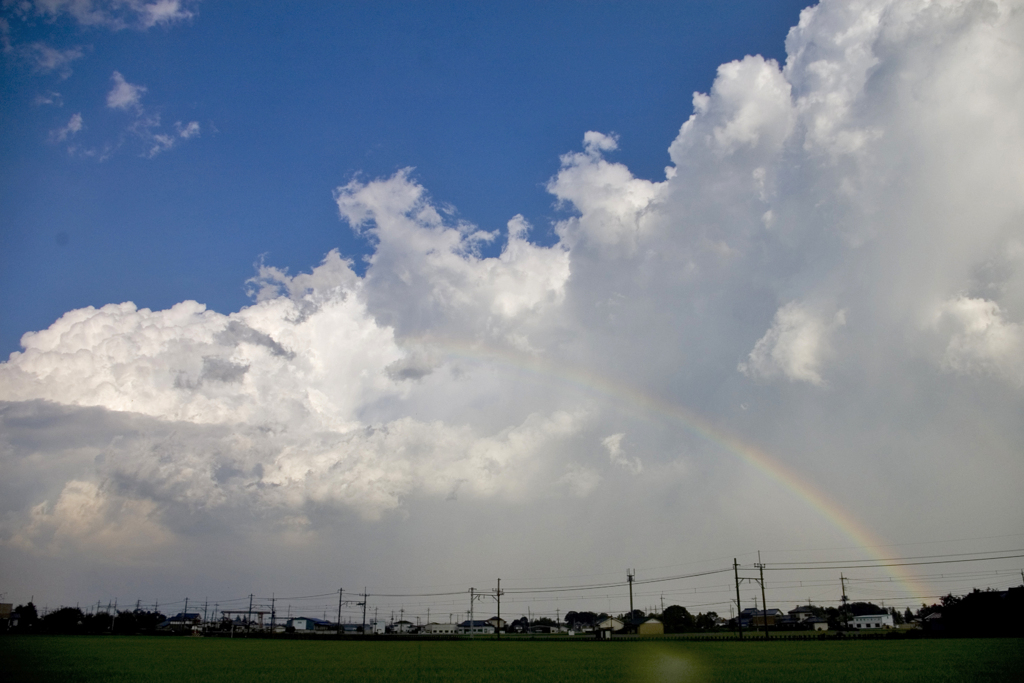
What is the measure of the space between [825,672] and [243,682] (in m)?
23.5

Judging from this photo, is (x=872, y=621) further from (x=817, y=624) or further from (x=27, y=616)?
(x=27, y=616)

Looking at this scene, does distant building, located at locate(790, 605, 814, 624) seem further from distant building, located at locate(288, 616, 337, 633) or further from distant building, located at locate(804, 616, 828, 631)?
distant building, located at locate(288, 616, 337, 633)

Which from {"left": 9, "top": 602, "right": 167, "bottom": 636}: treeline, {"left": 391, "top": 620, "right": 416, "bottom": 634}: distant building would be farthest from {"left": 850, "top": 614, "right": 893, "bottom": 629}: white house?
{"left": 9, "top": 602, "right": 167, "bottom": 636}: treeline

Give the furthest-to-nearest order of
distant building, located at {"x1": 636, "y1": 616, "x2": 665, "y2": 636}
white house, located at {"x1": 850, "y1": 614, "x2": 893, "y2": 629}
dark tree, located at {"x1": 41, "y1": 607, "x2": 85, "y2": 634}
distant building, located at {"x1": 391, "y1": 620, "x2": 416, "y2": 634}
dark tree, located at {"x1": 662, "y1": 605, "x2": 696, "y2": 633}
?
distant building, located at {"x1": 391, "y1": 620, "x2": 416, "y2": 634} → dark tree, located at {"x1": 662, "y1": 605, "x2": 696, "y2": 633} → white house, located at {"x1": 850, "y1": 614, "x2": 893, "y2": 629} → distant building, located at {"x1": 636, "y1": 616, "x2": 665, "y2": 636} → dark tree, located at {"x1": 41, "y1": 607, "x2": 85, "y2": 634}

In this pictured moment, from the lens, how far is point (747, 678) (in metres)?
25.9

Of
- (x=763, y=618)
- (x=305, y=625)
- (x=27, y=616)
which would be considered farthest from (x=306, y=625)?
(x=763, y=618)

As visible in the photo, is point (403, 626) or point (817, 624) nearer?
point (817, 624)

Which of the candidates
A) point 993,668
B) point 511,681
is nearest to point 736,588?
point 993,668

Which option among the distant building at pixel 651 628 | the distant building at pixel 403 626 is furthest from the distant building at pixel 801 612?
the distant building at pixel 403 626

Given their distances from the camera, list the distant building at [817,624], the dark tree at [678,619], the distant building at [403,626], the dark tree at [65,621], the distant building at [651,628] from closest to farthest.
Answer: the dark tree at [65,621], the distant building at [651,628], the distant building at [817,624], the dark tree at [678,619], the distant building at [403,626]

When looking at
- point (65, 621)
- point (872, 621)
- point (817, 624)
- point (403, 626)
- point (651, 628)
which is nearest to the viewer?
Result: point (65, 621)

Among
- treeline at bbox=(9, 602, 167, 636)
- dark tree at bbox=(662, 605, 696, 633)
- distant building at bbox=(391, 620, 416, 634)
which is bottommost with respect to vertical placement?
distant building at bbox=(391, 620, 416, 634)

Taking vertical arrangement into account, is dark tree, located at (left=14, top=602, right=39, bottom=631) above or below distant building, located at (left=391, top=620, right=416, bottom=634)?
above

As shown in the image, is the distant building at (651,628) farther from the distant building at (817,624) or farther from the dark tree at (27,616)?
the dark tree at (27,616)
